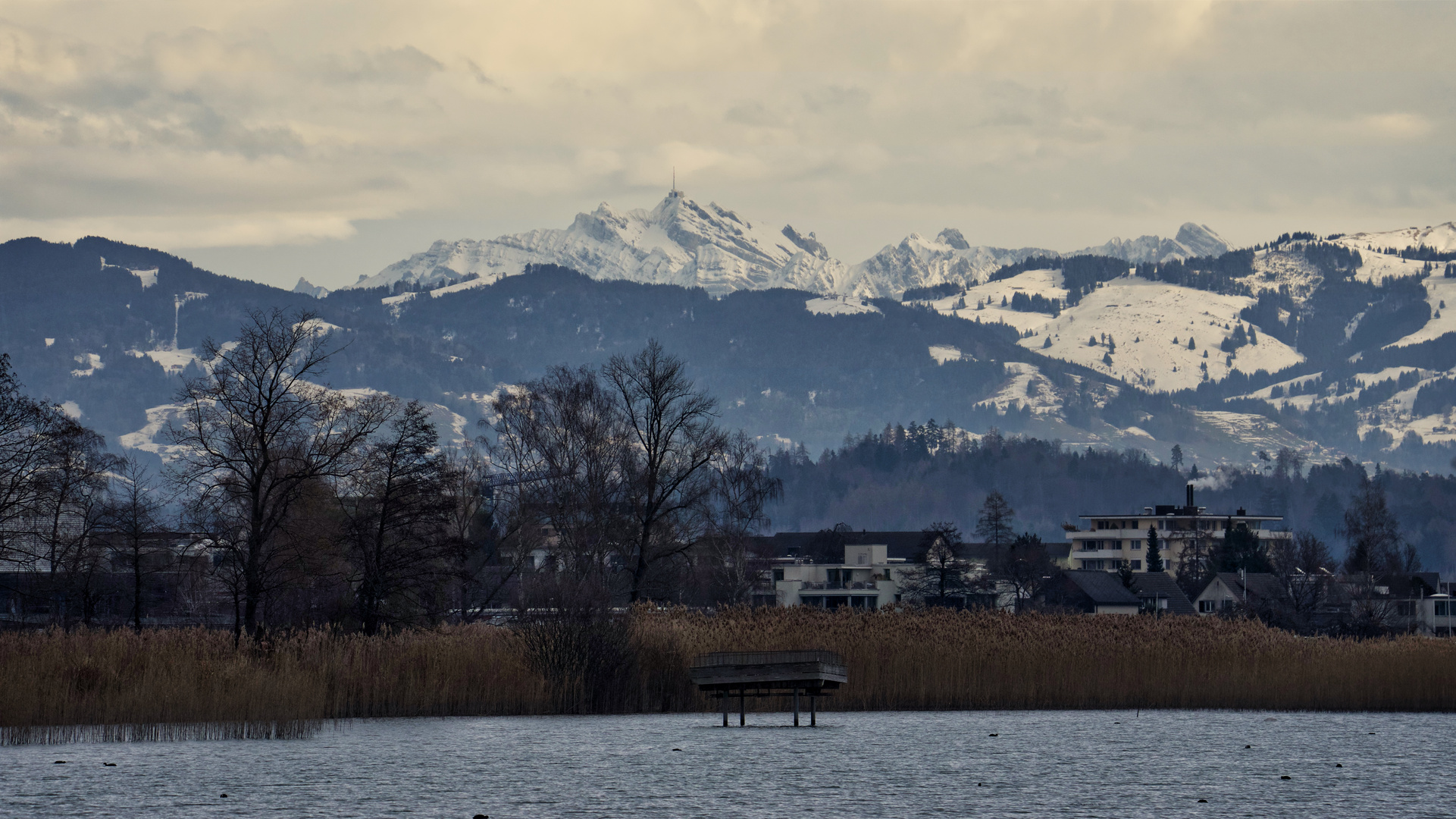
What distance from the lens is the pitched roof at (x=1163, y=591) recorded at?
154250 millimetres

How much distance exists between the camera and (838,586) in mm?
169250

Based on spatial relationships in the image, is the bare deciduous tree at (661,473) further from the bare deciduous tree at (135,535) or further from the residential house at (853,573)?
the residential house at (853,573)

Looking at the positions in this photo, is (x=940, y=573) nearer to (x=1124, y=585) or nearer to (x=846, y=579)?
(x=1124, y=585)

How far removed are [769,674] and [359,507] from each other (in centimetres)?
2394

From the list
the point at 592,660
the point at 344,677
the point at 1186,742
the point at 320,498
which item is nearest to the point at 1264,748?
the point at 1186,742

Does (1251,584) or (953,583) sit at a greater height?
(1251,584)

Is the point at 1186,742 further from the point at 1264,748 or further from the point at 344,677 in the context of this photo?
the point at 344,677

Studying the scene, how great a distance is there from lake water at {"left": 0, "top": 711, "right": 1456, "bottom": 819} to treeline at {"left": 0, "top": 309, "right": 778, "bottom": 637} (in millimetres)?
9664

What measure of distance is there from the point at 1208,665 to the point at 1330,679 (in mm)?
3960

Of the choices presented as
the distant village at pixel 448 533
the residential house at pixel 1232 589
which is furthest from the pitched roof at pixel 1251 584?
the distant village at pixel 448 533

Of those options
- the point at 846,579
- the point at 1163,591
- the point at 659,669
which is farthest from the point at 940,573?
the point at 659,669

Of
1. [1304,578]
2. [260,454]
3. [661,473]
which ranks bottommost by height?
[1304,578]

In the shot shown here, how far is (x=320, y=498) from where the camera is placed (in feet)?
239

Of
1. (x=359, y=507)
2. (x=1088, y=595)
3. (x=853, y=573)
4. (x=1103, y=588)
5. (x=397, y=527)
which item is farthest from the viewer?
(x=853, y=573)
